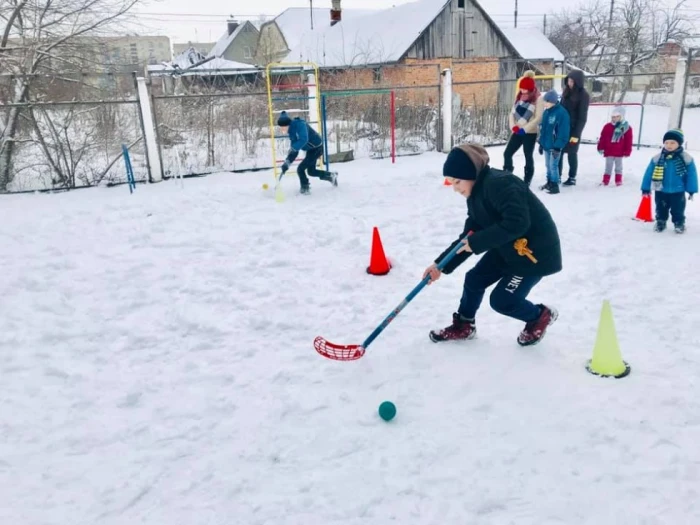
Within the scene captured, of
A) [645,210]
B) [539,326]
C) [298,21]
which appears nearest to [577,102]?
[645,210]

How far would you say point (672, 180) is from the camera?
5488 mm

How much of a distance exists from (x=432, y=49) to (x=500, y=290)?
24.0 metres

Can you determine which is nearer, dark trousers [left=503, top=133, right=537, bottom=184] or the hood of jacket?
the hood of jacket

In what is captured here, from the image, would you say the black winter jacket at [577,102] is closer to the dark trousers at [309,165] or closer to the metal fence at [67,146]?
the dark trousers at [309,165]

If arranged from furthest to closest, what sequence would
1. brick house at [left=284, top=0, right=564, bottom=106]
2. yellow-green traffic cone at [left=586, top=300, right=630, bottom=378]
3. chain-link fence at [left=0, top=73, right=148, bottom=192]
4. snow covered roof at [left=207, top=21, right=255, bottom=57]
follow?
1. snow covered roof at [left=207, top=21, right=255, bottom=57]
2. brick house at [left=284, top=0, right=564, bottom=106]
3. chain-link fence at [left=0, top=73, right=148, bottom=192]
4. yellow-green traffic cone at [left=586, top=300, right=630, bottom=378]

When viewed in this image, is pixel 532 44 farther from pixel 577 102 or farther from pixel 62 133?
pixel 62 133

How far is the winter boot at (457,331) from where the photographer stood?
3.67 meters

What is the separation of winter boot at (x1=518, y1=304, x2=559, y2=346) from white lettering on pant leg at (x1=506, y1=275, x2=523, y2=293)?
347 millimetres

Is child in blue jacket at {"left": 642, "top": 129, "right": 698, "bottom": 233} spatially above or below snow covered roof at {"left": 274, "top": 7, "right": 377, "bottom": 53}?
below

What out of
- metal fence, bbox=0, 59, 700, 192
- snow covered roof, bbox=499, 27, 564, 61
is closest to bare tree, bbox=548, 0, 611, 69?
snow covered roof, bbox=499, 27, 564, 61

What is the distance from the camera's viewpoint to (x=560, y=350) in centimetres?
348

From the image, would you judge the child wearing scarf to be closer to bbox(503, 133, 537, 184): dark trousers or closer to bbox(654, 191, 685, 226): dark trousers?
bbox(503, 133, 537, 184): dark trousers

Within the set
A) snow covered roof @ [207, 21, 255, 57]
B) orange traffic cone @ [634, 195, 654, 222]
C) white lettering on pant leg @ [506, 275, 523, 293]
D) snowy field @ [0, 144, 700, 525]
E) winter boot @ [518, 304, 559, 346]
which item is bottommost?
snowy field @ [0, 144, 700, 525]

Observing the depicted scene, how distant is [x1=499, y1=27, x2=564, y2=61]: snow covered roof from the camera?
102 ft
